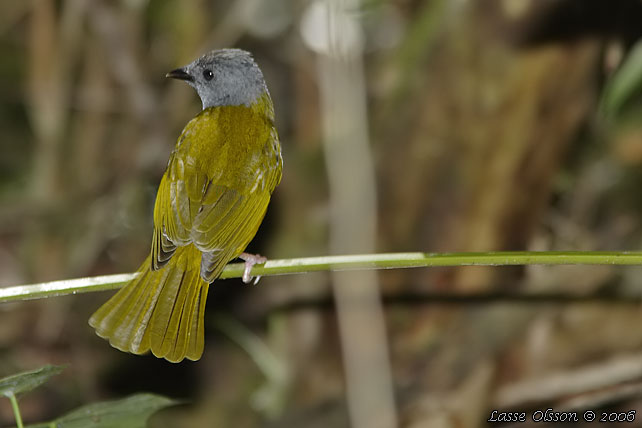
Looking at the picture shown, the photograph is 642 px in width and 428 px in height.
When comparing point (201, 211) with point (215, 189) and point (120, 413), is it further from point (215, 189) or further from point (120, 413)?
point (120, 413)

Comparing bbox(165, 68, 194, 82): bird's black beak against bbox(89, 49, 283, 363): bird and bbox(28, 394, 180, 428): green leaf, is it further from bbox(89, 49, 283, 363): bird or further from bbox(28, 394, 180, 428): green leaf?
bbox(28, 394, 180, 428): green leaf

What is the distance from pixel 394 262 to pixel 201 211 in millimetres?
1047

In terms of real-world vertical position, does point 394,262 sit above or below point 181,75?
below

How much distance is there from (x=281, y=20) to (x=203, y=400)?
3.12 m

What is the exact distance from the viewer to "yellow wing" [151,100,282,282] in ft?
9.14

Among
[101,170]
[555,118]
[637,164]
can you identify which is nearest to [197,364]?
[101,170]

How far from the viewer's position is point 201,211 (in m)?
2.88

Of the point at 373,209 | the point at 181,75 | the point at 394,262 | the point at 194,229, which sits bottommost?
the point at 394,262

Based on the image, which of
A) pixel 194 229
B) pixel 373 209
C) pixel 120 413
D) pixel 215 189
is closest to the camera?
pixel 120 413

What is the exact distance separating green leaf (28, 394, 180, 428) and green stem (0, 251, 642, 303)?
0.33m

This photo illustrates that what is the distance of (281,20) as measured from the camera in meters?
6.44

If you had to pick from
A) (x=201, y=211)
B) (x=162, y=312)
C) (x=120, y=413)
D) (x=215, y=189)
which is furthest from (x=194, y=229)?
(x=120, y=413)

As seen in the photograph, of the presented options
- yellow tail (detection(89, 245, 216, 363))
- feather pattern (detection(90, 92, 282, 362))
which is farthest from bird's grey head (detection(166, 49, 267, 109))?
yellow tail (detection(89, 245, 216, 363))

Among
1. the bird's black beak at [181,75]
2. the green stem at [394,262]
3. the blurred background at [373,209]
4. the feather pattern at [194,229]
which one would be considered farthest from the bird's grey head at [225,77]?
the green stem at [394,262]
